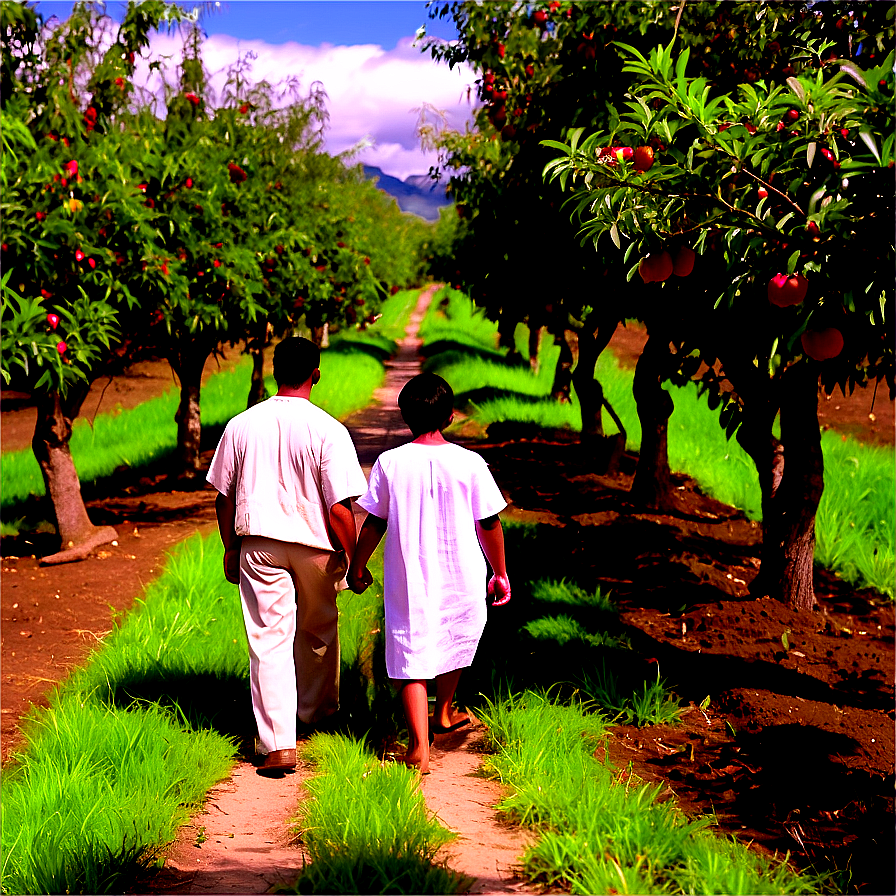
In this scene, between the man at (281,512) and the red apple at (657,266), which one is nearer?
the red apple at (657,266)

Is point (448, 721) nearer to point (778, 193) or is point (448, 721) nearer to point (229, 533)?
point (229, 533)

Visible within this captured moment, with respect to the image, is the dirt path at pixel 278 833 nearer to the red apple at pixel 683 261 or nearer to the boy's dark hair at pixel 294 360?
the boy's dark hair at pixel 294 360

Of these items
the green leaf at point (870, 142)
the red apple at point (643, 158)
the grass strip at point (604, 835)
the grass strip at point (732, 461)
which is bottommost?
the grass strip at point (604, 835)

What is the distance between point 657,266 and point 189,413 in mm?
8665

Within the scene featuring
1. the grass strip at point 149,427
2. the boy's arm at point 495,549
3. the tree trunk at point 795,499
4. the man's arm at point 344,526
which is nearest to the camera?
the boy's arm at point 495,549

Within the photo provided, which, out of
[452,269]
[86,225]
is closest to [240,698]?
[86,225]

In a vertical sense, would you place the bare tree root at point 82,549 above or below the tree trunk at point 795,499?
below

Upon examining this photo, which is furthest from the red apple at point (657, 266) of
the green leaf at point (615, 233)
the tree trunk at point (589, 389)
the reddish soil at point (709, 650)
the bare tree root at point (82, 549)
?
the tree trunk at point (589, 389)

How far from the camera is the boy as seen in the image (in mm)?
3760

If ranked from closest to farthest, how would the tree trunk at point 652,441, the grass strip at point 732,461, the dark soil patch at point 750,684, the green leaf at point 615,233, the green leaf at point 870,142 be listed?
the green leaf at point 870,142
the green leaf at point 615,233
the dark soil patch at point 750,684
the grass strip at point 732,461
the tree trunk at point 652,441

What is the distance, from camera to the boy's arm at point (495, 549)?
12.7 ft

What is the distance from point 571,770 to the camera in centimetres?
364

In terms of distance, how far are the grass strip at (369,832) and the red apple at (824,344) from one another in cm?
198

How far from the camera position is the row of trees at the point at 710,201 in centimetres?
289
